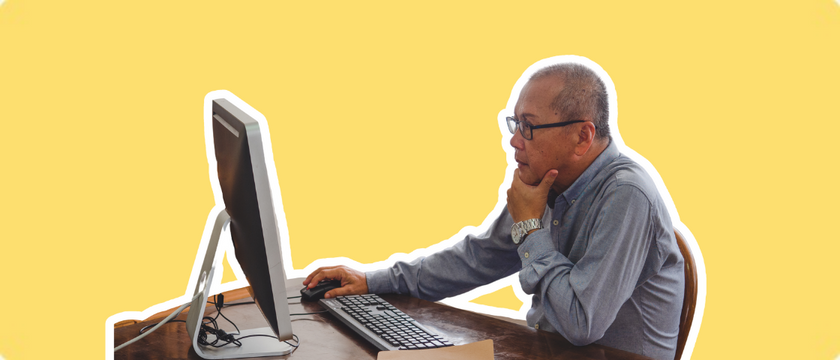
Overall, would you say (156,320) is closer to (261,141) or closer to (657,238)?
(261,141)

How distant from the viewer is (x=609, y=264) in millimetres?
1655

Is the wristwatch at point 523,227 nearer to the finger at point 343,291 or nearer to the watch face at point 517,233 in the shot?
the watch face at point 517,233

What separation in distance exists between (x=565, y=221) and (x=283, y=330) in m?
0.93

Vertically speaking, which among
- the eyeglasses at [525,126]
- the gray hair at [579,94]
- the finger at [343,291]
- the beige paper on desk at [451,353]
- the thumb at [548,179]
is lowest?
the beige paper on desk at [451,353]

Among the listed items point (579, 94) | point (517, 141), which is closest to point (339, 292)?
point (517, 141)

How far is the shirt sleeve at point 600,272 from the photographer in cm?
165

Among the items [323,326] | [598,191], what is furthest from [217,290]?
[598,191]

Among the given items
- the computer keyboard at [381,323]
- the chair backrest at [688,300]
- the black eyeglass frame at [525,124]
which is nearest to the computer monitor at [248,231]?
the computer keyboard at [381,323]

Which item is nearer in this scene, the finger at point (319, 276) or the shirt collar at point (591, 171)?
the shirt collar at point (591, 171)

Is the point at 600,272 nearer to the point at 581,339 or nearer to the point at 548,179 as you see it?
the point at 581,339

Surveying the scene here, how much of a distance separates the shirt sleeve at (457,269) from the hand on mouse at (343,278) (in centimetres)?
3

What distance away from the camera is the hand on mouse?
2143mm

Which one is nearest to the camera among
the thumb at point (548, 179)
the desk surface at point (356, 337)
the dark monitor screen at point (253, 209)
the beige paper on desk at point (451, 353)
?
the dark monitor screen at point (253, 209)

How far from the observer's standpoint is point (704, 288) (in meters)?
1.97
